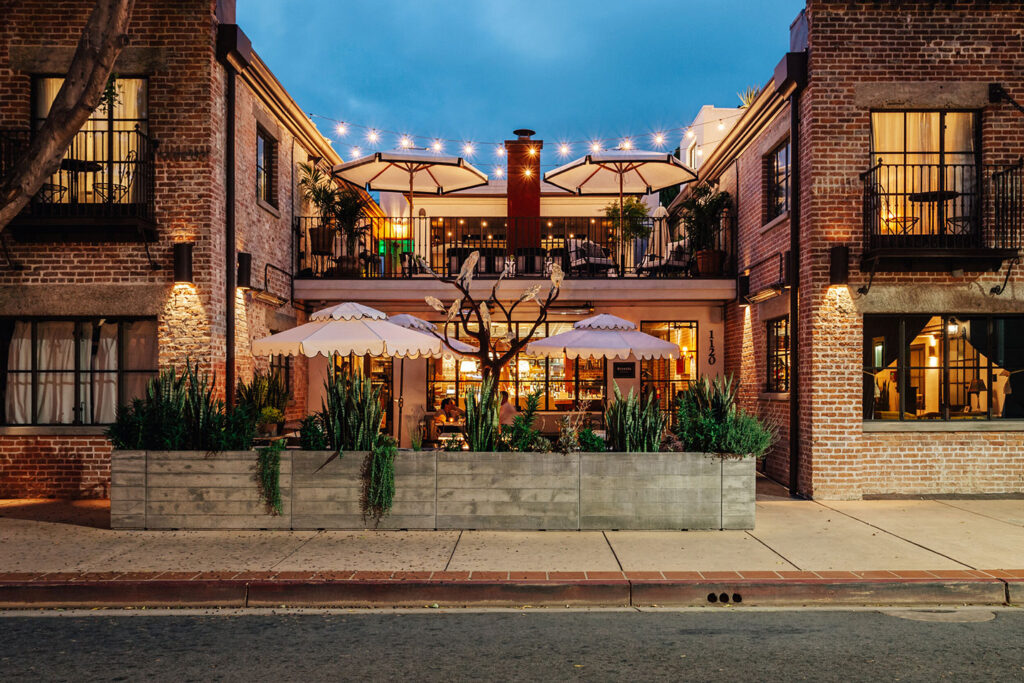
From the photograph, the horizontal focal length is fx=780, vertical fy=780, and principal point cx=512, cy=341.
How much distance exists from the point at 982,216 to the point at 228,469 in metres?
10.1

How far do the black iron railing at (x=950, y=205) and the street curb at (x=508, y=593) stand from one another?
215 inches

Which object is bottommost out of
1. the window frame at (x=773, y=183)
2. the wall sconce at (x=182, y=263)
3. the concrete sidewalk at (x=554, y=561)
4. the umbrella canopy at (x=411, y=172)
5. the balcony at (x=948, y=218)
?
the concrete sidewalk at (x=554, y=561)

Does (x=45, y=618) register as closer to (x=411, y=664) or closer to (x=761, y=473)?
(x=411, y=664)

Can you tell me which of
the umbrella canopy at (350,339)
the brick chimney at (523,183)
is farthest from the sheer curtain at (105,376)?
the brick chimney at (523,183)

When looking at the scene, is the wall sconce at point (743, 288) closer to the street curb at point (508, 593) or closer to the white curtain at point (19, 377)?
the street curb at point (508, 593)

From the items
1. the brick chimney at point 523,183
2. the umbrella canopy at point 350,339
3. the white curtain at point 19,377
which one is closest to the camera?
the umbrella canopy at point 350,339

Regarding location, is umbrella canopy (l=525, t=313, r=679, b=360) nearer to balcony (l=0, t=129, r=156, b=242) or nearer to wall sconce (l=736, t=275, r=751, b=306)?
wall sconce (l=736, t=275, r=751, b=306)

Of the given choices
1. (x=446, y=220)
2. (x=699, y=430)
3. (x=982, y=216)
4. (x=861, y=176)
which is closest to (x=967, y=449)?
(x=982, y=216)

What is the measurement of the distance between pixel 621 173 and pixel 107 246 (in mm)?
9013

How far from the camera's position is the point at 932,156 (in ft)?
35.4

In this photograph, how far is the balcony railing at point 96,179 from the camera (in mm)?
9961

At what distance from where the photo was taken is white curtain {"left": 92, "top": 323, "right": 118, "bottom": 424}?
10.5m

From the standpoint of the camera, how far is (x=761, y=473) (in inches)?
509

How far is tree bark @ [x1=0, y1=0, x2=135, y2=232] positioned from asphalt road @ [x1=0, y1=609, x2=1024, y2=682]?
4332 millimetres
